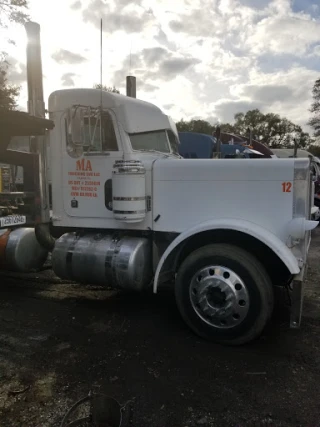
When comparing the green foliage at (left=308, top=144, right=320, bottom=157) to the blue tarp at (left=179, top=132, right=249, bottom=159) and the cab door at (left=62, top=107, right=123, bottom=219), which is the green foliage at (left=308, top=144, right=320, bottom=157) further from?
the cab door at (left=62, top=107, right=123, bottom=219)

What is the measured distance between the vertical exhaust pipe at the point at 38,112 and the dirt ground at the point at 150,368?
39.3 inches

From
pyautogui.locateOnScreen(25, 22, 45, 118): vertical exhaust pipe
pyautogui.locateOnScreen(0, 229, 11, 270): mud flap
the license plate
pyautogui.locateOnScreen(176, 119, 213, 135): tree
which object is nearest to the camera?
pyautogui.locateOnScreen(25, 22, 45, 118): vertical exhaust pipe

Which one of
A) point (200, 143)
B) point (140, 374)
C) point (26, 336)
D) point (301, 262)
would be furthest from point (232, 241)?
point (200, 143)

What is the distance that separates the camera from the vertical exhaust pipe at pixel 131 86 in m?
5.26

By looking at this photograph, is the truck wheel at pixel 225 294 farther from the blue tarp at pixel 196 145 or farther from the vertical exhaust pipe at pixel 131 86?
the blue tarp at pixel 196 145

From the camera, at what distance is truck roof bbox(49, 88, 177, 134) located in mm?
4188

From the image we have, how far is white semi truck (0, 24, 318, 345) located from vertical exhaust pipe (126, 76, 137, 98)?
70 cm

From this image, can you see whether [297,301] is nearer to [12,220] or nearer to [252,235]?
[252,235]

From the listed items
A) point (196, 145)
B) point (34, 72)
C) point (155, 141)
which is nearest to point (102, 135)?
point (155, 141)

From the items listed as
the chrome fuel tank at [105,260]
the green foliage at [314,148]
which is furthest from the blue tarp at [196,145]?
the green foliage at [314,148]

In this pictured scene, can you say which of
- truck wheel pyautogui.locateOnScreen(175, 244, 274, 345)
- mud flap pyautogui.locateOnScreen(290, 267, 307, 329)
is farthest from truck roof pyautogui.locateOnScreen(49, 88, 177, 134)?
mud flap pyautogui.locateOnScreen(290, 267, 307, 329)

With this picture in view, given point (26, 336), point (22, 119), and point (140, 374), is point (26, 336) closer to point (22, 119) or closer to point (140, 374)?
point (140, 374)

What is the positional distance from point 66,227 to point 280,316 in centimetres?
289

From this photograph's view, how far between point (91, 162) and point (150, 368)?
2.38 meters
